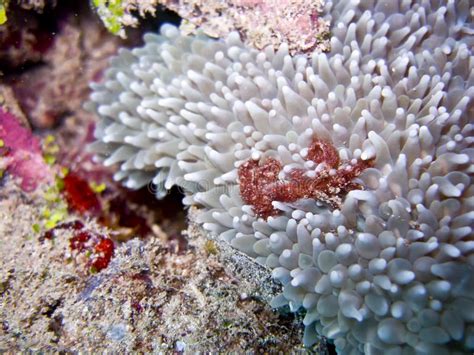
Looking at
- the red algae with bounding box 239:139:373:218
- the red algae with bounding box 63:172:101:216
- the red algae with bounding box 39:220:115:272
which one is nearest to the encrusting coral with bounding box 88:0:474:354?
the red algae with bounding box 239:139:373:218

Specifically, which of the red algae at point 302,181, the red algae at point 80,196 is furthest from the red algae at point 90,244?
the red algae at point 302,181

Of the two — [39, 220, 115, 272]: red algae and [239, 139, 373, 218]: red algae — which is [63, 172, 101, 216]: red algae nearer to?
[39, 220, 115, 272]: red algae

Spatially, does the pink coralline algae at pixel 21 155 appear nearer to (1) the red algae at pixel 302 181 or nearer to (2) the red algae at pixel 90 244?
(2) the red algae at pixel 90 244

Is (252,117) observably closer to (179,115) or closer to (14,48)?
(179,115)

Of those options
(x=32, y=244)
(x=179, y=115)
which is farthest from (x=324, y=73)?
(x=32, y=244)

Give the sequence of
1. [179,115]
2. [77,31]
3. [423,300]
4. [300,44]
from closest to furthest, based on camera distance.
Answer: [423,300]
[300,44]
[179,115]
[77,31]

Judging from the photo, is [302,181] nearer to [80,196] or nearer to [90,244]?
[90,244]

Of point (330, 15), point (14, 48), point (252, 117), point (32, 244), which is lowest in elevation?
point (32, 244)

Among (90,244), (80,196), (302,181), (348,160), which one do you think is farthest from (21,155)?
(348,160)
